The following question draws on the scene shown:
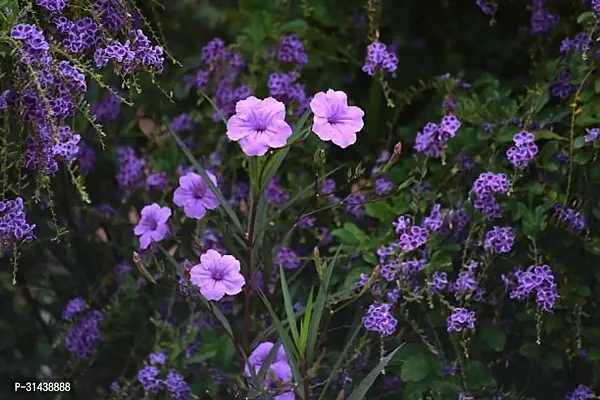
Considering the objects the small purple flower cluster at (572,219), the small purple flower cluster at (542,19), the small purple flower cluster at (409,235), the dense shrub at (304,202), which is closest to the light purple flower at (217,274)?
the dense shrub at (304,202)

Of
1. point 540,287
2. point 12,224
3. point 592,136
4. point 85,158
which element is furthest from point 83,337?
point 592,136

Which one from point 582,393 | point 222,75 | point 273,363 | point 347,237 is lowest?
point 582,393

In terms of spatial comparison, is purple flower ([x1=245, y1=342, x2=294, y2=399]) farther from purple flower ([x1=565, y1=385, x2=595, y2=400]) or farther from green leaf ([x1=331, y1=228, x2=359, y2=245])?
purple flower ([x1=565, y1=385, x2=595, y2=400])

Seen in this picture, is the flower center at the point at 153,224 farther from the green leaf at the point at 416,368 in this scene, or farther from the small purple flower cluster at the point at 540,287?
the small purple flower cluster at the point at 540,287

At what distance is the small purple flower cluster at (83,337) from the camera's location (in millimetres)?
1921

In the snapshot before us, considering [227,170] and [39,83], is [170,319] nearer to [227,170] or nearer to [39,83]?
[227,170]

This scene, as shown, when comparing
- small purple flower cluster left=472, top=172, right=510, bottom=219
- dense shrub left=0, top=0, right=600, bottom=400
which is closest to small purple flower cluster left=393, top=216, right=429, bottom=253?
dense shrub left=0, top=0, right=600, bottom=400

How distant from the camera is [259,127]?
1396mm

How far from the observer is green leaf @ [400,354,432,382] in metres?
1.65

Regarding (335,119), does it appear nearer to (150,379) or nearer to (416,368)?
(416,368)

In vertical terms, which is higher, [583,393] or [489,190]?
[489,190]

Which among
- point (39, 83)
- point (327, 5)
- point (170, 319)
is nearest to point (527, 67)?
point (327, 5)

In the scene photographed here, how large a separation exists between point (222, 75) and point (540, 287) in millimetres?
813

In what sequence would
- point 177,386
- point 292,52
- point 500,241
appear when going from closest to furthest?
1. point 500,241
2. point 177,386
3. point 292,52
